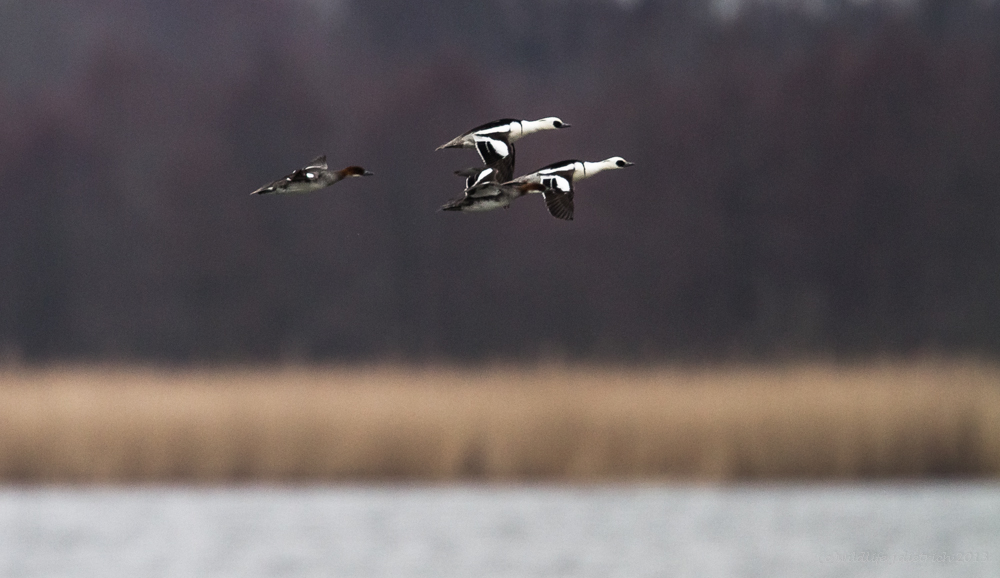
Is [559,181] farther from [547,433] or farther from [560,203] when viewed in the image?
[547,433]

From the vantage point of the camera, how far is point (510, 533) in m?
14.4

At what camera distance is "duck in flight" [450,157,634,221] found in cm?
504

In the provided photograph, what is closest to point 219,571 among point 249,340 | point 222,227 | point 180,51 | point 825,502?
point 825,502

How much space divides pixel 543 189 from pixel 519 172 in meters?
22.9

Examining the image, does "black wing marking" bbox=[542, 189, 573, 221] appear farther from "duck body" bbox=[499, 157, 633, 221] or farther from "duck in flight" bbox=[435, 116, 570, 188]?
"duck in flight" bbox=[435, 116, 570, 188]

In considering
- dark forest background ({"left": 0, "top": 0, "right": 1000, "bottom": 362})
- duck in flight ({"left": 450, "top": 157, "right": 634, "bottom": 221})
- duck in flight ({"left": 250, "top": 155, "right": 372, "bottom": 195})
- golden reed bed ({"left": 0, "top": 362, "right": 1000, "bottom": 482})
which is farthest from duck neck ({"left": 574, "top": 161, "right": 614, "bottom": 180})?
dark forest background ({"left": 0, "top": 0, "right": 1000, "bottom": 362})

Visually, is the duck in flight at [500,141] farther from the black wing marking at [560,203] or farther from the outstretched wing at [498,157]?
the black wing marking at [560,203]

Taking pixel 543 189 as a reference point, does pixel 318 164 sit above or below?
above

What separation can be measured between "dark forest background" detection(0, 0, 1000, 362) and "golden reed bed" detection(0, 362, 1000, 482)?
9.53 meters

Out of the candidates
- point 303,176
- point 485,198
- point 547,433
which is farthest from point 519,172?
point 485,198

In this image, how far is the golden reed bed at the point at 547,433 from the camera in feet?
48.1

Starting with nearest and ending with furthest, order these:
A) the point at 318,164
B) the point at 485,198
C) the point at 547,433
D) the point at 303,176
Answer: the point at 485,198, the point at 303,176, the point at 318,164, the point at 547,433

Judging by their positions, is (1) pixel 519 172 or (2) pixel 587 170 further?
(1) pixel 519 172

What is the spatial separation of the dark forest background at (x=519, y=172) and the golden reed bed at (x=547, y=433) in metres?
9.53
